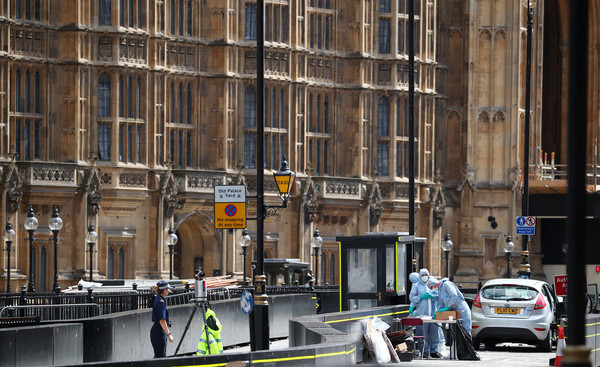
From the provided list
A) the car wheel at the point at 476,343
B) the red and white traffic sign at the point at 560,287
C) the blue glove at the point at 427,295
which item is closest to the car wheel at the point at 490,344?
the car wheel at the point at 476,343

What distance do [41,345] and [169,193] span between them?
1210 inches

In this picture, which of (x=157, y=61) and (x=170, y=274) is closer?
(x=170, y=274)

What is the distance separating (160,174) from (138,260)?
3.16 metres

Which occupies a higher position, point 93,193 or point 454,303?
point 93,193

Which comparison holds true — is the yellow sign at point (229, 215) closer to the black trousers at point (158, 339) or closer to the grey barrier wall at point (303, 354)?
the grey barrier wall at point (303, 354)

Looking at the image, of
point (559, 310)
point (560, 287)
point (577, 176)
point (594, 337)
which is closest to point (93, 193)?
point (560, 287)

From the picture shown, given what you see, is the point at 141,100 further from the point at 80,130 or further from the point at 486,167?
the point at 486,167

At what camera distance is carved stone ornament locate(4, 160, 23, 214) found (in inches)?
1853

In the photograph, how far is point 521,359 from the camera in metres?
27.2

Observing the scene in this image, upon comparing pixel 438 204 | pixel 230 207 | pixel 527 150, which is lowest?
pixel 438 204

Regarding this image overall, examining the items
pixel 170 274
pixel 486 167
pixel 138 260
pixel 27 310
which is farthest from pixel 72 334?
pixel 486 167

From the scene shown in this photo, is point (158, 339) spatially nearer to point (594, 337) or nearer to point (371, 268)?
point (594, 337)

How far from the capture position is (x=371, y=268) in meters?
31.5

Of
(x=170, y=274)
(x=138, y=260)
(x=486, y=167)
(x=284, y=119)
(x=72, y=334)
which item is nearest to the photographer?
(x=72, y=334)
